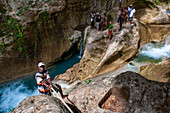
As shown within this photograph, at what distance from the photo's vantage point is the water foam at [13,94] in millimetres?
8694

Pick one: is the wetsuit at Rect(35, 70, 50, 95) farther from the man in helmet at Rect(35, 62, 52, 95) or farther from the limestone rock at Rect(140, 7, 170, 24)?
the limestone rock at Rect(140, 7, 170, 24)

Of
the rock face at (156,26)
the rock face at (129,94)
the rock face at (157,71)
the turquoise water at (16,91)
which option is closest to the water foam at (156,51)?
the rock face at (156,26)

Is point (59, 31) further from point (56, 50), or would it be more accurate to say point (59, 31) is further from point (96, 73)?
point (96, 73)

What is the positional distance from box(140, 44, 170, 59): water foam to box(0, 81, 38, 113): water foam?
29.1 ft

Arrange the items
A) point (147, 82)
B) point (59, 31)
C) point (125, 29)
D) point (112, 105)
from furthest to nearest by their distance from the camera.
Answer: point (59, 31), point (125, 29), point (112, 105), point (147, 82)

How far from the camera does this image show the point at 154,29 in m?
9.95

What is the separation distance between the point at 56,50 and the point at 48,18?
3.04 m

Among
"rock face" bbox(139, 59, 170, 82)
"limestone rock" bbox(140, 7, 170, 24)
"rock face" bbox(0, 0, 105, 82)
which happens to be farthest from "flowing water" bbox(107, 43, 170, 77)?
"rock face" bbox(0, 0, 105, 82)

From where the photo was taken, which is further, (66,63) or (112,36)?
(66,63)

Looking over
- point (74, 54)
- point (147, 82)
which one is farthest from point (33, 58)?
point (147, 82)

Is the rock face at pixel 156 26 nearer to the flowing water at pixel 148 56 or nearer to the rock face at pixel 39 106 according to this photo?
the flowing water at pixel 148 56

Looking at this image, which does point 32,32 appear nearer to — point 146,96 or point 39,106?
point 39,106

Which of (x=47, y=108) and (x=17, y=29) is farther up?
(x=17, y=29)

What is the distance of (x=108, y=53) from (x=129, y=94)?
4431mm
